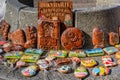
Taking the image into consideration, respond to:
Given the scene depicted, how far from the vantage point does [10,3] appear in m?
5.28

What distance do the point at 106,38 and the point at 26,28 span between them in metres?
1.29

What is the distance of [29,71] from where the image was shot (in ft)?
14.2

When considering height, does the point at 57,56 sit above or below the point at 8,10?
below

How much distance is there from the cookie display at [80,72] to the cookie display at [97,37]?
0.66m

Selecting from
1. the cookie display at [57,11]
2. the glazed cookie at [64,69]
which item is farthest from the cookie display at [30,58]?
the cookie display at [57,11]

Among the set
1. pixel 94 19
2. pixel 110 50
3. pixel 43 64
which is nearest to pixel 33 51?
pixel 43 64

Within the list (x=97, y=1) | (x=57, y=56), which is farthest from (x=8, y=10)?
(x=97, y=1)

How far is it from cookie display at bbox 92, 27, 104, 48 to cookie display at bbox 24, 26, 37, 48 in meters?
0.93

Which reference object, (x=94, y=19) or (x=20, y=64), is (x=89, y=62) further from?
(x=20, y=64)

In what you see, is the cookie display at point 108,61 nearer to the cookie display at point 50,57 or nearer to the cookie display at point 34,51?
the cookie display at point 50,57

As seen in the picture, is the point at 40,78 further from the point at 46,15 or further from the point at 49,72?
the point at 46,15

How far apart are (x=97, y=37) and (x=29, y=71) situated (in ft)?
3.99

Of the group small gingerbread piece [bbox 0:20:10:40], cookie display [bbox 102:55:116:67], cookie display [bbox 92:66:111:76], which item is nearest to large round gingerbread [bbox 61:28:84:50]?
cookie display [bbox 102:55:116:67]

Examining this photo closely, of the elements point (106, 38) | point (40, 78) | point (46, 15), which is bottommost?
point (40, 78)
